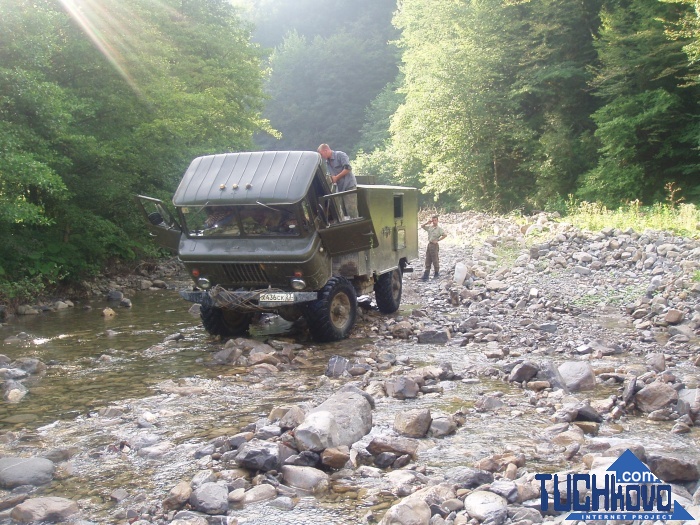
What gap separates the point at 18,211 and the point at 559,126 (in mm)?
26543

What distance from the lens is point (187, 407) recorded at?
701cm

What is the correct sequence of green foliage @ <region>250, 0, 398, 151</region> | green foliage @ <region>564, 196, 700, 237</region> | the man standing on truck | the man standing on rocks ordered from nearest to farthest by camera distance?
the man standing on truck → the man standing on rocks → green foliage @ <region>564, 196, 700, 237</region> → green foliage @ <region>250, 0, 398, 151</region>

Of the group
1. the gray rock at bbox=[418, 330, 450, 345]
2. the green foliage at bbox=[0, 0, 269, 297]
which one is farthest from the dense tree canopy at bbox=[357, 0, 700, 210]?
the gray rock at bbox=[418, 330, 450, 345]

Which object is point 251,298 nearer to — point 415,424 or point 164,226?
point 164,226

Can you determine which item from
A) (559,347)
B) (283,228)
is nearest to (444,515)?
(559,347)

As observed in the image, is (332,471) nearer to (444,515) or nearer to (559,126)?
(444,515)

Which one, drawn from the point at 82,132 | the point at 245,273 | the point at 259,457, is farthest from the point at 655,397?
the point at 82,132

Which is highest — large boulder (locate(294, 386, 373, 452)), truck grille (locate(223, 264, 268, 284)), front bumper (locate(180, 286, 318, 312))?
truck grille (locate(223, 264, 268, 284))

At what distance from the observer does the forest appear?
14.1 metres

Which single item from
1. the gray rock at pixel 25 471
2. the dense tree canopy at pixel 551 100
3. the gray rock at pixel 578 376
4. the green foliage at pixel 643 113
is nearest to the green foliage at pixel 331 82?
the dense tree canopy at pixel 551 100

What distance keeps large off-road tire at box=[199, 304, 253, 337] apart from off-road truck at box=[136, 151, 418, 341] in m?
0.02

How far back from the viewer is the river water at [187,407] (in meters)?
4.94

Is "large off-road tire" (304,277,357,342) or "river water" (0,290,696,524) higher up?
"large off-road tire" (304,277,357,342)

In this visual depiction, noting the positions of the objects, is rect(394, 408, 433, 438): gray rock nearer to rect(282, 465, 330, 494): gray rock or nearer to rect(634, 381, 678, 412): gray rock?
rect(282, 465, 330, 494): gray rock
